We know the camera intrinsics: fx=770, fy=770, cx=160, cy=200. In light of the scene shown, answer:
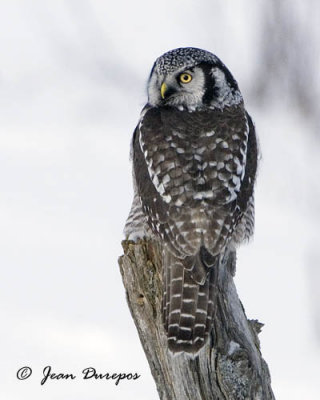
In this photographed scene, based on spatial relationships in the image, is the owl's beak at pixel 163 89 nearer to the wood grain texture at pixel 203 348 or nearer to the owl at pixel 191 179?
the owl at pixel 191 179

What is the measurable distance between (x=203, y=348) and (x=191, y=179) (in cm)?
111

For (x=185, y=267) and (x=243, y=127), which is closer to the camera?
(x=185, y=267)

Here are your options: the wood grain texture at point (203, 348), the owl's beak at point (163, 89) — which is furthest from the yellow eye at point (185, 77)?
the wood grain texture at point (203, 348)

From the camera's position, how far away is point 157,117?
523 centimetres

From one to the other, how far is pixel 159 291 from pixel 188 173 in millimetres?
810

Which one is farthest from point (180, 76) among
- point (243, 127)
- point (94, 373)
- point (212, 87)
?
point (94, 373)

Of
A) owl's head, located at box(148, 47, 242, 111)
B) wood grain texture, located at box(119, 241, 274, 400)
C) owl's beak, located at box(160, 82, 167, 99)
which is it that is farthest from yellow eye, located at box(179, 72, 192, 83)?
wood grain texture, located at box(119, 241, 274, 400)

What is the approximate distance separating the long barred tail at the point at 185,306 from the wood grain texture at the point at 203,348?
0.05 meters

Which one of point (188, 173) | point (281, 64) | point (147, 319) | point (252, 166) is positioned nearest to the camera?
point (281, 64)

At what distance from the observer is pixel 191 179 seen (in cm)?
461

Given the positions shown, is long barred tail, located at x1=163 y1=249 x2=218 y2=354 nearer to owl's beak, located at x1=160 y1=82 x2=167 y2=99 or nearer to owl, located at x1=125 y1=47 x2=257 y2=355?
owl, located at x1=125 y1=47 x2=257 y2=355

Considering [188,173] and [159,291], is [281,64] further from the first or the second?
[159,291]

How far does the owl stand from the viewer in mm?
4207

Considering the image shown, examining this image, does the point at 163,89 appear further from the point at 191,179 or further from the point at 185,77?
the point at 191,179
